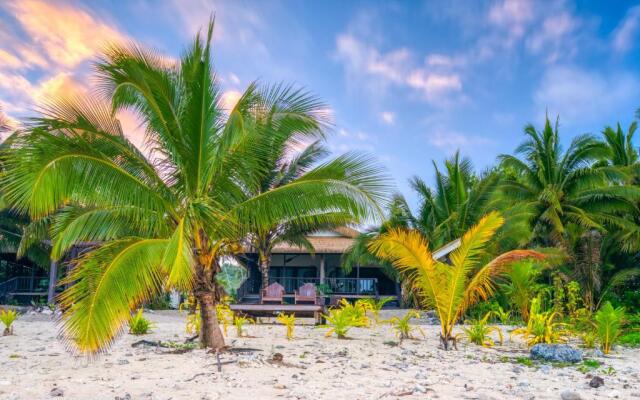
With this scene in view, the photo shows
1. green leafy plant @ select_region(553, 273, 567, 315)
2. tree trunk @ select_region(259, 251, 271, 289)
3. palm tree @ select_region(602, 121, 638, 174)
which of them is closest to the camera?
green leafy plant @ select_region(553, 273, 567, 315)

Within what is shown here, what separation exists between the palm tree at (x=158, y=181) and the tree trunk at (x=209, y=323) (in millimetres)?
17

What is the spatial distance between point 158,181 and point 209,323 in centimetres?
219

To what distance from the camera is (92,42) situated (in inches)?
237

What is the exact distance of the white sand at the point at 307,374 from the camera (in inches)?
184

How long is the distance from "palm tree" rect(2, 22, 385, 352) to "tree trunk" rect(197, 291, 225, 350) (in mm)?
17

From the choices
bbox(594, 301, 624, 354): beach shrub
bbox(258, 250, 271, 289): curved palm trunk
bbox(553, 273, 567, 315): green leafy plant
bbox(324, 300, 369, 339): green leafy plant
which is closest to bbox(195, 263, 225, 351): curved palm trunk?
bbox(324, 300, 369, 339): green leafy plant

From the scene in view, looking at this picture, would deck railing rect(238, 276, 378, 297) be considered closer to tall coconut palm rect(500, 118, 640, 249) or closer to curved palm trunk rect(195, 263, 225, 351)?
tall coconut palm rect(500, 118, 640, 249)

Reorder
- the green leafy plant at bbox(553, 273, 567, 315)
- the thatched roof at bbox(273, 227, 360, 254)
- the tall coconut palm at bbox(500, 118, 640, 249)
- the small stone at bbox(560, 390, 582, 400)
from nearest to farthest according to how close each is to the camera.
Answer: the small stone at bbox(560, 390, 582, 400) < the green leafy plant at bbox(553, 273, 567, 315) < the tall coconut palm at bbox(500, 118, 640, 249) < the thatched roof at bbox(273, 227, 360, 254)

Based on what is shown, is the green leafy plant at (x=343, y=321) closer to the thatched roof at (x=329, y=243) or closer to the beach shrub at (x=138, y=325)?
the beach shrub at (x=138, y=325)

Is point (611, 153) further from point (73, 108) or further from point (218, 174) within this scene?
point (73, 108)

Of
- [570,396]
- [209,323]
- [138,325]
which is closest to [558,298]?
[570,396]

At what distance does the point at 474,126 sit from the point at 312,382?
10.8m

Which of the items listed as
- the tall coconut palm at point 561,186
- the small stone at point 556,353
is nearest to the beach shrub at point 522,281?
the small stone at point 556,353

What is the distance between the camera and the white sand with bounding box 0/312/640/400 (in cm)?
468
